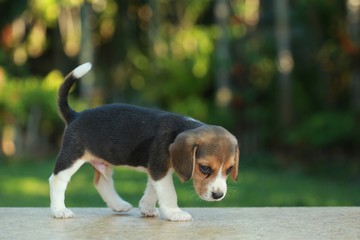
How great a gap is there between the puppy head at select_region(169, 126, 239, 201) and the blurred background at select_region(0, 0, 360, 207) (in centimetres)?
571

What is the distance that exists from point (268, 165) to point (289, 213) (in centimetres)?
1042

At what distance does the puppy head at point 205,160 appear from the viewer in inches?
145

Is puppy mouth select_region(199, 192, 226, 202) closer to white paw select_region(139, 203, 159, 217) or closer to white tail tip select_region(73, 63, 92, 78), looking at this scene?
white paw select_region(139, 203, 159, 217)

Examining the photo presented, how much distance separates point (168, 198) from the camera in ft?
13.4

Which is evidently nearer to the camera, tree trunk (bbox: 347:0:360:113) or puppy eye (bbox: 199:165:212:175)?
puppy eye (bbox: 199:165:212:175)

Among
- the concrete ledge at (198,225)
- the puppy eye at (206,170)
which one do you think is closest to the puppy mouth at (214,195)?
the puppy eye at (206,170)

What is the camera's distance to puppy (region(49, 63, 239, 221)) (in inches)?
147

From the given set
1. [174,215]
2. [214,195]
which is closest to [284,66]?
[174,215]

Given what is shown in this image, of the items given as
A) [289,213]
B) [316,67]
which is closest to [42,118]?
[316,67]

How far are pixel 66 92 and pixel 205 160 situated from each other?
1.41m

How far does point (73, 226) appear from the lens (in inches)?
156

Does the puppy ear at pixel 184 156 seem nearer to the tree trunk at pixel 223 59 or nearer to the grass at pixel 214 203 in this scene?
the grass at pixel 214 203

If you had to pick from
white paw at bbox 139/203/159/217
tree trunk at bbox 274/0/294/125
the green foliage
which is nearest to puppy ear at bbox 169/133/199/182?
white paw at bbox 139/203/159/217

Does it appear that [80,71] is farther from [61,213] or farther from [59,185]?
[61,213]
